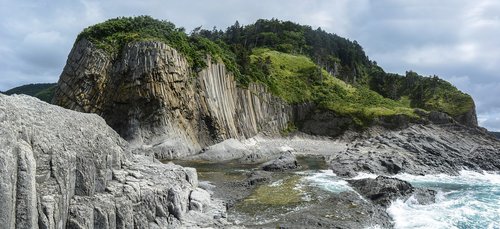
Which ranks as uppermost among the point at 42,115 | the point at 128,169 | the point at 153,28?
the point at 153,28

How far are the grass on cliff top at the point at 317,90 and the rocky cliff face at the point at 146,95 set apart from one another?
2197 cm

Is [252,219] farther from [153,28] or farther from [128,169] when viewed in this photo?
[153,28]

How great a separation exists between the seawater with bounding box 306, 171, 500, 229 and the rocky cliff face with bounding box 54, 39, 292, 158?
2184 cm

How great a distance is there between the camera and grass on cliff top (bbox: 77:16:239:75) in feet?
193

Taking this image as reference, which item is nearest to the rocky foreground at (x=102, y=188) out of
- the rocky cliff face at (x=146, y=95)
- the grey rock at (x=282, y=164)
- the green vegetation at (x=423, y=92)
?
the grey rock at (x=282, y=164)

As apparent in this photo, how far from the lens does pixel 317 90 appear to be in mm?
92875

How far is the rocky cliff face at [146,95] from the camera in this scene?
54406mm

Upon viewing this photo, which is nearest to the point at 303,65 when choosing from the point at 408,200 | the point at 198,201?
the point at 408,200

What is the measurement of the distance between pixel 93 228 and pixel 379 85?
117188 millimetres

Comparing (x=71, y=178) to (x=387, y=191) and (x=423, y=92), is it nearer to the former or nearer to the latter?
(x=387, y=191)

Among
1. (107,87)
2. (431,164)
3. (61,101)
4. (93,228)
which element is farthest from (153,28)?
(93,228)

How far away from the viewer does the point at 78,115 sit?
62.2 ft

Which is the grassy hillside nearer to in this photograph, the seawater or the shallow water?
the shallow water

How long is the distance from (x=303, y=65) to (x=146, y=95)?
5778 cm
